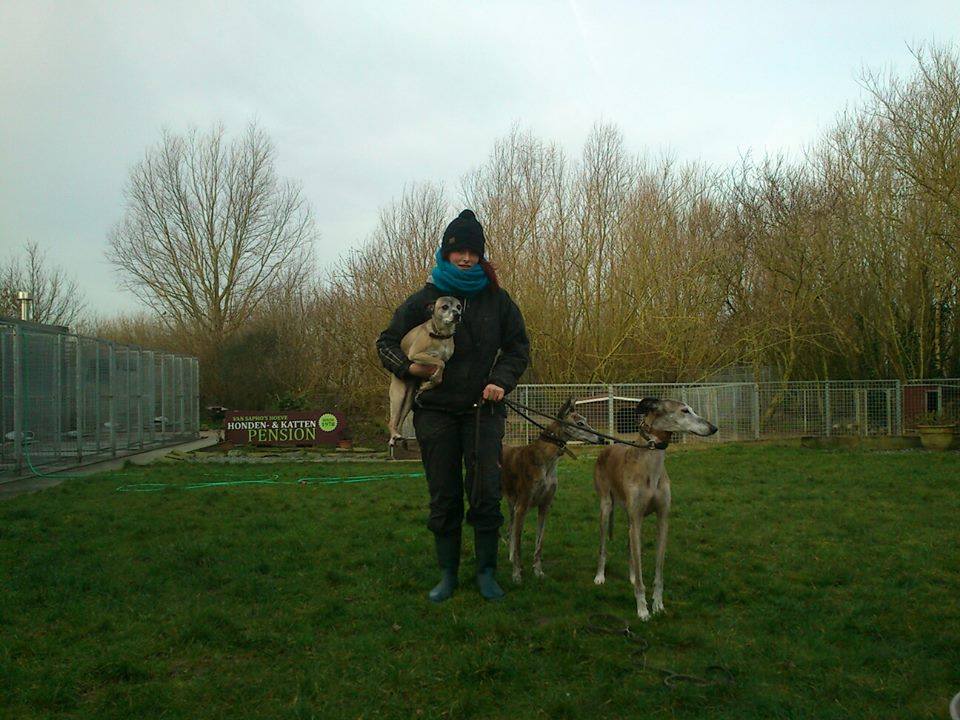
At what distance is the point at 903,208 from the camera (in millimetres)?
19734

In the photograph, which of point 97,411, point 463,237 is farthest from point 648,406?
point 97,411

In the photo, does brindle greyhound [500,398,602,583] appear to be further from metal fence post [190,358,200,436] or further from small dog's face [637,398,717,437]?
metal fence post [190,358,200,436]

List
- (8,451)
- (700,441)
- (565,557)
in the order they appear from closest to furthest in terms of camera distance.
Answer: (565,557) → (8,451) → (700,441)

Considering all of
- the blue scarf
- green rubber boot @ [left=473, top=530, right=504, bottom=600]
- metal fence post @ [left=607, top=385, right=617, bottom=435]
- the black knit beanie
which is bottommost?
green rubber boot @ [left=473, top=530, right=504, bottom=600]

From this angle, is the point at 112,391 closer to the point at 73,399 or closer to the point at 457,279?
the point at 73,399

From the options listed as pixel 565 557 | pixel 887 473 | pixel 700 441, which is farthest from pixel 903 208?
pixel 565 557

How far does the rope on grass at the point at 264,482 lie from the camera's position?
407 inches

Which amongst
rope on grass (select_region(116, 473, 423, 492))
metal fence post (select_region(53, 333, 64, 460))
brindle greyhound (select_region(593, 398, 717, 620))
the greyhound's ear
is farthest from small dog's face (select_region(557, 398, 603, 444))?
metal fence post (select_region(53, 333, 64, 460))

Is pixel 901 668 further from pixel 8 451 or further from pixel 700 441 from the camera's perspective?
pixel 700 441

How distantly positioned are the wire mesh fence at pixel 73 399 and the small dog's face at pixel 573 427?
333 inches

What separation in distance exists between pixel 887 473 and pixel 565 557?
7.49 meters

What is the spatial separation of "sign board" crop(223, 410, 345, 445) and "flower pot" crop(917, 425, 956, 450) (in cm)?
1189

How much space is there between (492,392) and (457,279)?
68 centimetres

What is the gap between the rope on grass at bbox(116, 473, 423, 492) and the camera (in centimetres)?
1034
